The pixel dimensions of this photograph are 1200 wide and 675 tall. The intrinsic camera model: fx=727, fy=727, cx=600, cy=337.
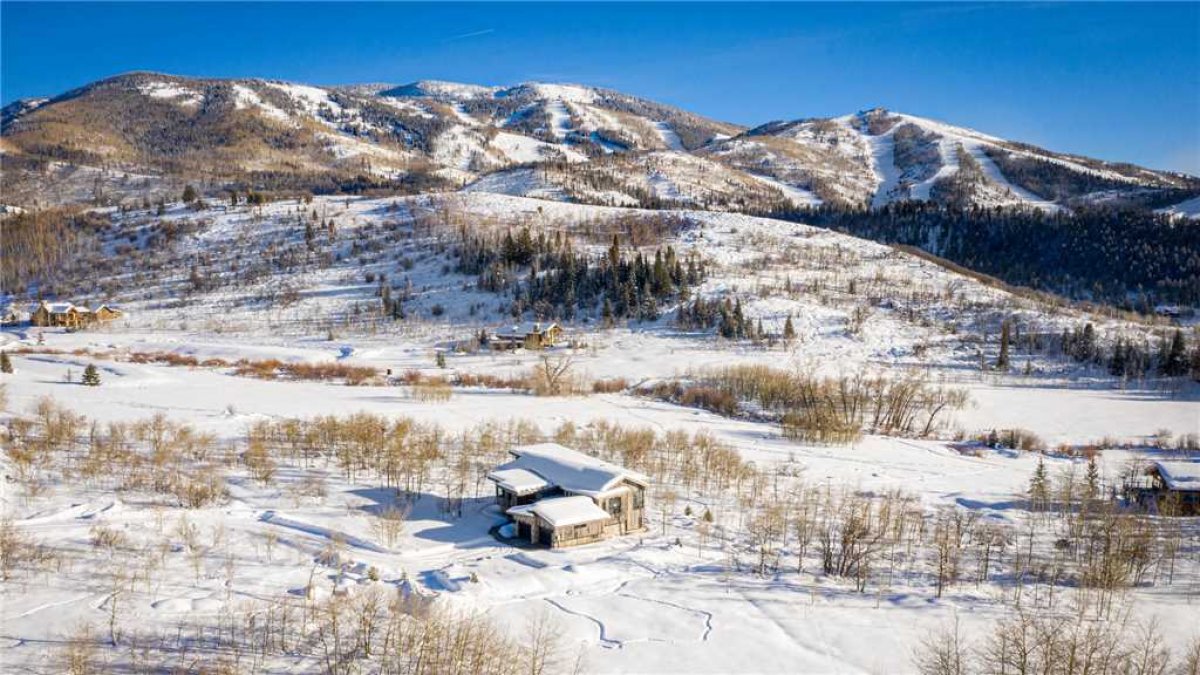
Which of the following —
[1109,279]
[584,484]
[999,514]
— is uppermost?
[1109,279]

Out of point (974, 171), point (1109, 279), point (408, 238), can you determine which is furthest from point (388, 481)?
point (974, 171)

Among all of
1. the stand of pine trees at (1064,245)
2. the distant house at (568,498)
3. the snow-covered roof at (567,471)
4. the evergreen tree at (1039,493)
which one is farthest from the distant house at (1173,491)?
the stand of pine trees at (1064,245)

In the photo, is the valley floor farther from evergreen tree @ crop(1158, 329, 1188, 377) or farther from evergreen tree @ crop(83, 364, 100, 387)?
evergreen tree @ crop(1158, 329, 1188, 377)

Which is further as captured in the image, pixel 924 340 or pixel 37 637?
pixel 924 340

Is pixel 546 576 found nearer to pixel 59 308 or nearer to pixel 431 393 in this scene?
pixel 431 393

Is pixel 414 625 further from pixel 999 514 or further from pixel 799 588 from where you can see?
pixel 999 514

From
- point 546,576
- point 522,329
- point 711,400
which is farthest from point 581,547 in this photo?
point 522,329

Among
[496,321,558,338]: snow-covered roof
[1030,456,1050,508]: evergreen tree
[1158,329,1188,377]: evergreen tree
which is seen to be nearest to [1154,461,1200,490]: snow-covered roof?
[1030,456,1050,508]: evergreen tree
